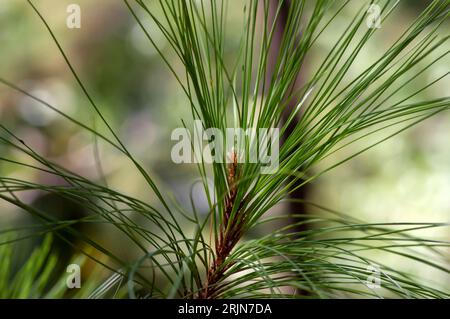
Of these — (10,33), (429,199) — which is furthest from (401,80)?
(10,33)

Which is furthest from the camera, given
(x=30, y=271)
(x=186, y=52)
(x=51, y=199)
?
(x=51, y=199)

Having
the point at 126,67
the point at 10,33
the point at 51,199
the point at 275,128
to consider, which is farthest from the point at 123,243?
the point at 275,128

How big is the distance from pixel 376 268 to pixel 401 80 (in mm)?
1574

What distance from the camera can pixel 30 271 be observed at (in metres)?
0.53

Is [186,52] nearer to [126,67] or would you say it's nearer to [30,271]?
[30,271]

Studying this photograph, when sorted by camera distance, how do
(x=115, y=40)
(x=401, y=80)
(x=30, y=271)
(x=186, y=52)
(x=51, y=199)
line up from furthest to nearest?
(x=115, y=40) → (x=401, y=80) → (x=51, y=199) → (x=30, y=271) → (x=186, y=52)

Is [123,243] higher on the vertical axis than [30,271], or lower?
higher

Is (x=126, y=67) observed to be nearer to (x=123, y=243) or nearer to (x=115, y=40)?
(x=115, y=40)

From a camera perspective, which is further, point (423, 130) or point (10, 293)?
point (423, 130)

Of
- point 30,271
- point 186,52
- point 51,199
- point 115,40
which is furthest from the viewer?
point 115,40

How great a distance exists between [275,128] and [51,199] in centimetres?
143
